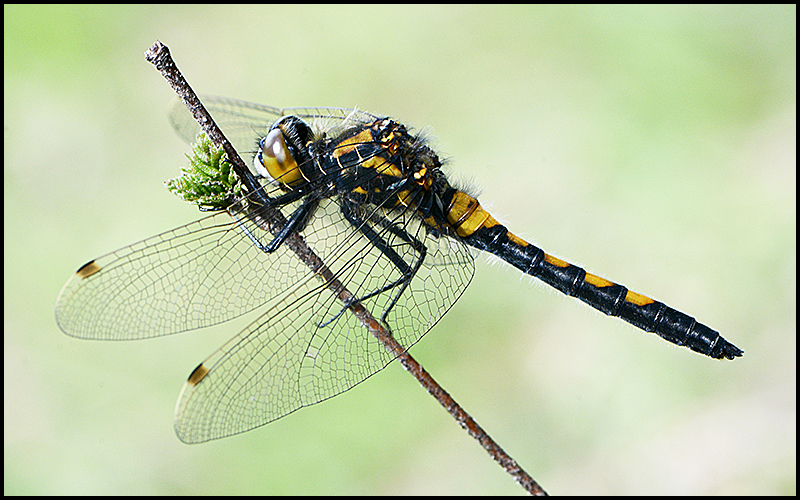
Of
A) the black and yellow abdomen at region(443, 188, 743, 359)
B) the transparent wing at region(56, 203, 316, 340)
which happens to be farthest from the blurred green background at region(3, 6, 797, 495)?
the transparent wing at region(56, 203, 316, 340)

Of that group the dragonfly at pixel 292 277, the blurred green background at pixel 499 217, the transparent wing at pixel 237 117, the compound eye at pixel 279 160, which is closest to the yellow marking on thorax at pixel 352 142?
the dragonfly at pixel 292 277

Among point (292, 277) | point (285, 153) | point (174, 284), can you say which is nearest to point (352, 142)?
point (285, 153)

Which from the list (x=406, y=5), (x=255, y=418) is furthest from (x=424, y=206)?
(x=406, y=5)

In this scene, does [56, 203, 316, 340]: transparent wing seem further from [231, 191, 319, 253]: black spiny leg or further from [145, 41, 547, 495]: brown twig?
[145, 41, 547, 495]: brown twig

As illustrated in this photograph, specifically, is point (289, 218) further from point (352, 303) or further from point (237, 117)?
point (237, 117)

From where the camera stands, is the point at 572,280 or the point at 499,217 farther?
the point at 499,217

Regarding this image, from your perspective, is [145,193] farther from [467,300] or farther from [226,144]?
[226,144]
